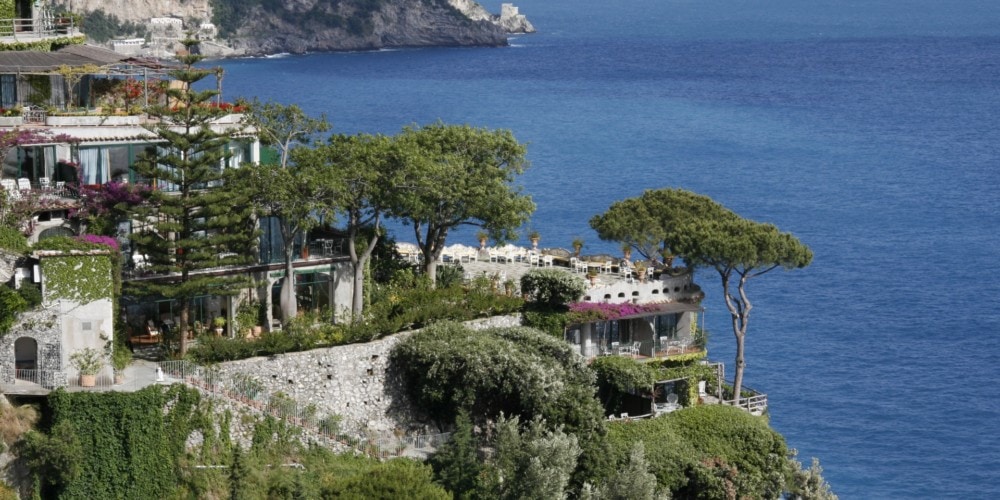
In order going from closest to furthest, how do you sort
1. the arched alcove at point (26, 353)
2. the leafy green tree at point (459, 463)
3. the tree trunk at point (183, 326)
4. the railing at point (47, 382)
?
the railing at point (47, 382) < the arched alcove at point (26, 353) < the leafy green tree at point (459, 463) < the tree trunk at point (183, 326)

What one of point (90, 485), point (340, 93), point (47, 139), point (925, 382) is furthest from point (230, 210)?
point (340, 93)

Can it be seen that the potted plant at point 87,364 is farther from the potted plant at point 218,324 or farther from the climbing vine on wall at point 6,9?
the climbing vine on wall at point 6,9

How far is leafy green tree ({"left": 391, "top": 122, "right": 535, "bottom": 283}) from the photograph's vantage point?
4619 cm

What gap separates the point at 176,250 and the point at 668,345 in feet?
51.3

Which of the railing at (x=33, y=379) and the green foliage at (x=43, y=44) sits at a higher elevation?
the green foliage at (x=43, y=44)

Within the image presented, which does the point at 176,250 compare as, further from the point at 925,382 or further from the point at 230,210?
the point at 925,382

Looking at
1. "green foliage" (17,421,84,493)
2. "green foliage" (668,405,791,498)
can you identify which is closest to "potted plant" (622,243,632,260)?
"green foliage" (668,405,791,498)

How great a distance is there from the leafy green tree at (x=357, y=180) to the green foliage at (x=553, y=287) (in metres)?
4.79

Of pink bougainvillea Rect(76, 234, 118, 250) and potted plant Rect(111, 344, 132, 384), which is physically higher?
pink bougainvillea Rect(76, 234, 118, 250)

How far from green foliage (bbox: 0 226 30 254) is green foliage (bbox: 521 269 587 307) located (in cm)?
1446

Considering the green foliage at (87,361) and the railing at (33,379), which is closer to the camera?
the railing at (33,379)

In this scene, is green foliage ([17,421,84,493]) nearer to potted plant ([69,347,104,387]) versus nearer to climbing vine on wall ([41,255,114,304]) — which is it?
potted plant ([69,347,104,387])

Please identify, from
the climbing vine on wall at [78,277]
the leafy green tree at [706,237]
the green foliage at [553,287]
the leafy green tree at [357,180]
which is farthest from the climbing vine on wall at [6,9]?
the leafy green tree at [706,237]

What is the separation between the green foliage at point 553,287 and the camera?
4688cm
